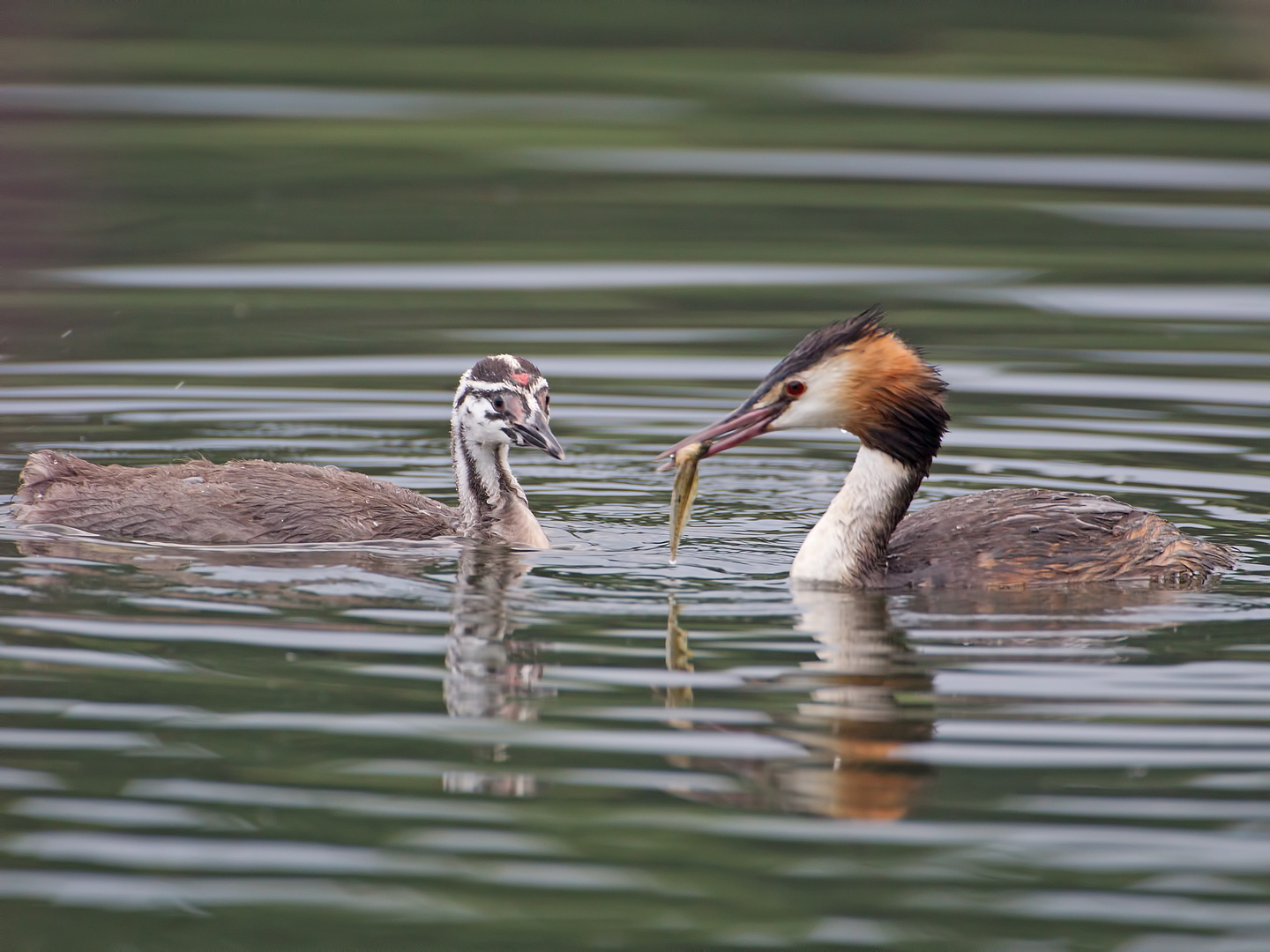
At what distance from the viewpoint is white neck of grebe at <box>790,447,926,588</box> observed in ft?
31.2

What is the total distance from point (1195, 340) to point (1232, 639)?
258 inches

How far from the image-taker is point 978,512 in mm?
9797

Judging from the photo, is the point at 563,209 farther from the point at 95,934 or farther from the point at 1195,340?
the point at 95,934

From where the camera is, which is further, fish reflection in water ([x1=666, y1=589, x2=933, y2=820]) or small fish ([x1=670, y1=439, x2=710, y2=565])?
small fish ([x1=670, y1=439, x2=710, y2=565])

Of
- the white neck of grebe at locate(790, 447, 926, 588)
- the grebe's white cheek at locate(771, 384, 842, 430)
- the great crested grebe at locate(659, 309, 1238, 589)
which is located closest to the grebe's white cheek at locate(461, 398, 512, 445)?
the great crested grebe at locate(659, 309, 1238, 589)

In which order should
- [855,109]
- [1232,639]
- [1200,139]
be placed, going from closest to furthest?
1. [1232,639]
2. [1200,139]
3. [855,109]

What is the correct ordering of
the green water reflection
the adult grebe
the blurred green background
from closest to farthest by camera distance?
the green water reflection
the adult grebe
the blurred green background

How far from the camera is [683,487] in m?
9.68

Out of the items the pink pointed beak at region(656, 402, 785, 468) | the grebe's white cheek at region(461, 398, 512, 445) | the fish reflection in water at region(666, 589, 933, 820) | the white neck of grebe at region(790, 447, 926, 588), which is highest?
the grebe's white cheek at region(461, 398, 512, 445)

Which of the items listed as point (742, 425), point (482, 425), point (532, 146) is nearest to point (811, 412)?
point (742, 425)

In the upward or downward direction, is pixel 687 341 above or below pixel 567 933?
above

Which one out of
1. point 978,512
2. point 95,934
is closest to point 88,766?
point 95,934

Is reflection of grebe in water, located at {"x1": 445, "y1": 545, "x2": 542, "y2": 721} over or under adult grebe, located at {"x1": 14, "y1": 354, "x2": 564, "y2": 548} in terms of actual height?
under

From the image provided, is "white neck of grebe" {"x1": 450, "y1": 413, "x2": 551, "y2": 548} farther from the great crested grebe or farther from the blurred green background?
the blurred green background
